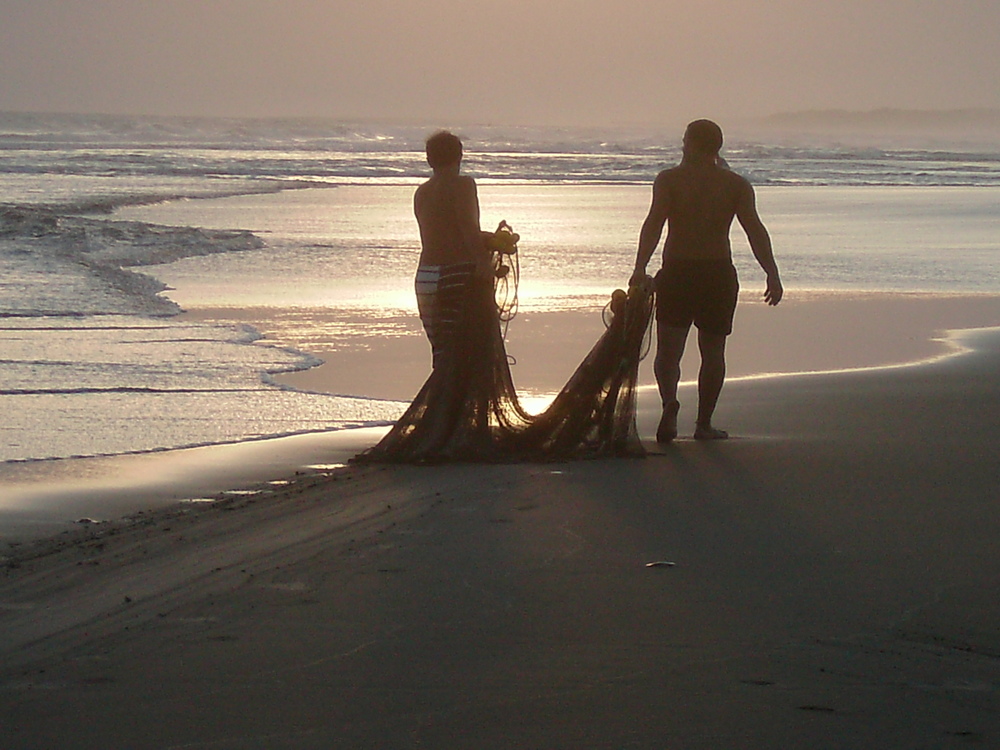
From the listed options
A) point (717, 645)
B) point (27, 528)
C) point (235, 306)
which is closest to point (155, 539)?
point (27, 528)

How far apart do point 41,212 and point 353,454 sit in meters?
14.9

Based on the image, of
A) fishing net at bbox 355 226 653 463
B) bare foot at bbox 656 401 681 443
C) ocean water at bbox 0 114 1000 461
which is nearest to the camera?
fishing net at bbox 355 226 653 463

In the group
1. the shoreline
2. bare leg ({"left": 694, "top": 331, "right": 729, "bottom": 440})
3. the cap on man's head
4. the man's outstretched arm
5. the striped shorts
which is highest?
the cap on man's head

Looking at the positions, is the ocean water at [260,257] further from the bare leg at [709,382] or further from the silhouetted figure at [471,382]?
the bare leg at [709,382]

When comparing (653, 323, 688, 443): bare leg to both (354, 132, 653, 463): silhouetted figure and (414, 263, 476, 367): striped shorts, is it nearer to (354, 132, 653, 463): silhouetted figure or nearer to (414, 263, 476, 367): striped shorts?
(354, 132, 653, 463): silhouetted figure

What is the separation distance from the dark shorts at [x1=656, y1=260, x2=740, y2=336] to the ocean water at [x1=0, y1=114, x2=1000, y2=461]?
6.13 feet

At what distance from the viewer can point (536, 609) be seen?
12.1 ft

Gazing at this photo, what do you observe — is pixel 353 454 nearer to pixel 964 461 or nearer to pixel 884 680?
pixel 964 461

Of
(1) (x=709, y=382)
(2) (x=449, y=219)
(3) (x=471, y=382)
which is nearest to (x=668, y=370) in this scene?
(1) (x=709, y=382)

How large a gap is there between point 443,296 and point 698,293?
1214 mm

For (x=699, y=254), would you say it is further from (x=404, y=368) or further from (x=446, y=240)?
(x=404, y=368)

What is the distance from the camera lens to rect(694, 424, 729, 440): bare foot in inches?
252

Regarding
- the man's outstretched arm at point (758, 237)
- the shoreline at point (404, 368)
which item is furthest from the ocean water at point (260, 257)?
the man's outstretched arm at point (758, 237)

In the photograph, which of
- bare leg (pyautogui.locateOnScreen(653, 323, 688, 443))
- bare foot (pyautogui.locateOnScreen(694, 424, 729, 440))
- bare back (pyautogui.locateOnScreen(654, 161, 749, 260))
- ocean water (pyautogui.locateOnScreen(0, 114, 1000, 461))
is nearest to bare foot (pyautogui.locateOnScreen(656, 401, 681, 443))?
bare leg (pyautogui.locateOnScreen(653, 323, 688, 443))
